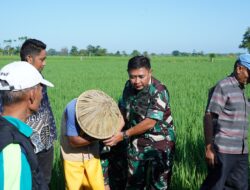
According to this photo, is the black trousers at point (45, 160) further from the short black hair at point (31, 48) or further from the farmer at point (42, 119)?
the short black hair at point (31, 48)

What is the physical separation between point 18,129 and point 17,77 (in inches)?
10.4

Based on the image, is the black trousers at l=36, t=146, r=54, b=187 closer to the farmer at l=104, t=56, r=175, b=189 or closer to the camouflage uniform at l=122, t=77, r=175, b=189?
the farmer at l=104, t=56, r=175, b=189

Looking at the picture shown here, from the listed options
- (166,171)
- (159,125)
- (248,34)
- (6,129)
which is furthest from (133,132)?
(248,34)

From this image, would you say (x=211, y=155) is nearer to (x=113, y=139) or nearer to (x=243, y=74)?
(x=243, y=74)

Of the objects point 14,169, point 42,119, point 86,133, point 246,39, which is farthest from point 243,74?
point 246,39

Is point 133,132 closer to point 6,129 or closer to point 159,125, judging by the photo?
point 159,125

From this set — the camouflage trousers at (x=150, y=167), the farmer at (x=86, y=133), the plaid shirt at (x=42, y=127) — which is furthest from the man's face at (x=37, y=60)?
the camouflage trousers at (x=150, y=167)

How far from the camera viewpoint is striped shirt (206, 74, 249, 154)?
10.3 ft

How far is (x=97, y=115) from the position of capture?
2.99 m

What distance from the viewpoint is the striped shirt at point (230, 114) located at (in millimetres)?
3139

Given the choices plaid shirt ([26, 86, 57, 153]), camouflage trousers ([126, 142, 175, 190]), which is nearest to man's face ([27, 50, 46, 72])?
plaid shirt ([26, 86, 57, 153])

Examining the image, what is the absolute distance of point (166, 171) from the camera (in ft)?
11.7

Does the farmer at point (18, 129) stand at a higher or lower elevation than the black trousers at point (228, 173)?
higher

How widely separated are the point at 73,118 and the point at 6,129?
1459 mm
